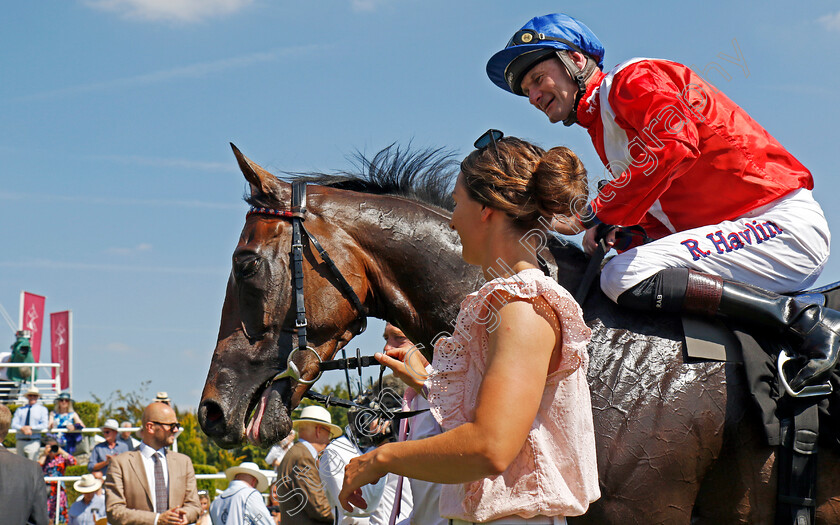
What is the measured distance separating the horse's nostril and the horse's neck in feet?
2.53

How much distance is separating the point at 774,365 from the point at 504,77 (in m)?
1.67

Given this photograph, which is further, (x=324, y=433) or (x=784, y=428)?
(x=324, y=433)

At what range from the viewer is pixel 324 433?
24.5 ft

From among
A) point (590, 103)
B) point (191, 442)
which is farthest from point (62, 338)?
point (590, 103)

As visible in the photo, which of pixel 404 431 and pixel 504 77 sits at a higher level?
pixel 504 77

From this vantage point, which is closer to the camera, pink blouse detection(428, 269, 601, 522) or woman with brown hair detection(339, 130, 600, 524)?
woman with brown hair detection(339, 130, 600, 524)

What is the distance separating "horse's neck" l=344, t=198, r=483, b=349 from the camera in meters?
3.30

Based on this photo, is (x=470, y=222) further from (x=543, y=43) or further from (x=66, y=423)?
(x=66, y=423)

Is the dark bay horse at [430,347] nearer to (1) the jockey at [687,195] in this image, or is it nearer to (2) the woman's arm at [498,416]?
(1) the jockey at [687,195]

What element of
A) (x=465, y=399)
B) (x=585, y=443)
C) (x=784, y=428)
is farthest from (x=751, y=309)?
(x=465, y=399)

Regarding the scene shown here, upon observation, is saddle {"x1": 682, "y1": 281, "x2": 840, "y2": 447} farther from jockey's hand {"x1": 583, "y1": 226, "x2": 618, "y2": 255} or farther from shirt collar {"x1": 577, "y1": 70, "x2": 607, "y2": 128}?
shirt collar {"x1": 577, "y1": 70, "x2": 607, "y2": 128}

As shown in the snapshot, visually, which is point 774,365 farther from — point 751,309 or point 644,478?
point 644,478

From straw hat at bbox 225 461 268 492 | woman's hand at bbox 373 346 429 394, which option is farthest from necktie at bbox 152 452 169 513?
woman's hand at bbox 373 346 429 394

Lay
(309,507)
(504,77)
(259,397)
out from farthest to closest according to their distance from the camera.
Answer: (309,507), (504,77), (259,397)
